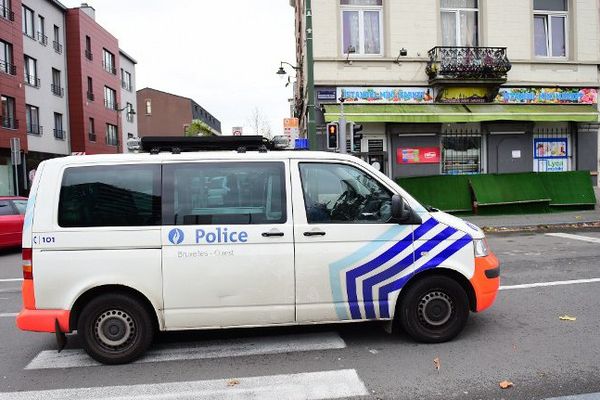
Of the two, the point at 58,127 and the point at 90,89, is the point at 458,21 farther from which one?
the point at 90,89

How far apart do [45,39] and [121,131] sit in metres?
13.4

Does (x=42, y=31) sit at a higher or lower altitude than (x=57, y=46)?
higher

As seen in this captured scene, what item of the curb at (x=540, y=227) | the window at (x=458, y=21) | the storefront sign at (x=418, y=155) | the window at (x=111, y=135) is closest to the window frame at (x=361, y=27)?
the window at (x=458, y=21)

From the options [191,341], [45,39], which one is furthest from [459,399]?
[45,39]

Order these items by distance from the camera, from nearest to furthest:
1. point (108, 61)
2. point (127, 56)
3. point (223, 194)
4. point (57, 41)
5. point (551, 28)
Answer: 1. point (223, 194)
2. point (551, 28)
3. point (57, 41)
4. point (108, 61)
5. point (127, 56)

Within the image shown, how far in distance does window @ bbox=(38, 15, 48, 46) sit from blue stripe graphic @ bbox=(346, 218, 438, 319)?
3531 cm

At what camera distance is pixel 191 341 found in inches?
198

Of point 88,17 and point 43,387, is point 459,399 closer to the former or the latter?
point 43,387

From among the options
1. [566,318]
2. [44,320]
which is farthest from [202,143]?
[566,318]

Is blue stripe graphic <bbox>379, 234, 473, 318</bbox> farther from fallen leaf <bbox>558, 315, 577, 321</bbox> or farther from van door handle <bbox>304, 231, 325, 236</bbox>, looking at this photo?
fallen leaf <bbox>558, 315, 577, 321</bbox>

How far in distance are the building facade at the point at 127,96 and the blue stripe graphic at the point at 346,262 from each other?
1794 inches

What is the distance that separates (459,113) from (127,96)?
38917mm

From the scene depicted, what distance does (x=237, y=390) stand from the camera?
387cm

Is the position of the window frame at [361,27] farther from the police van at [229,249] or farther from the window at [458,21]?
the police van at [229,249]
